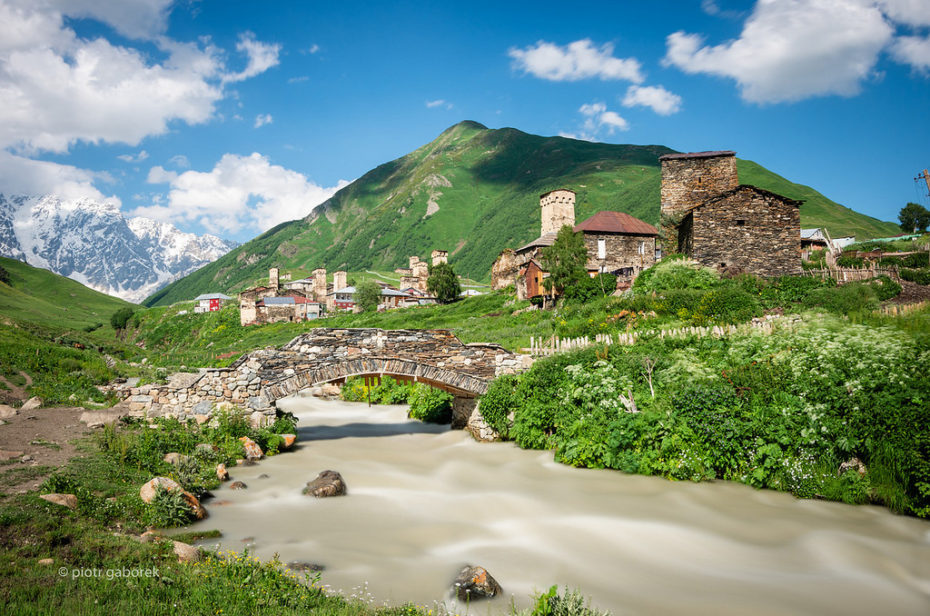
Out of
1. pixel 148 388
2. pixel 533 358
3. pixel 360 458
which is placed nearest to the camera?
pixel 148 388

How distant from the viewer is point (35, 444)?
1069 cm

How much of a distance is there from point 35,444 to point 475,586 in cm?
984

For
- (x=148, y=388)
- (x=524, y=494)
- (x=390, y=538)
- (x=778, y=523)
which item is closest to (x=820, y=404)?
(x=778, y=523)

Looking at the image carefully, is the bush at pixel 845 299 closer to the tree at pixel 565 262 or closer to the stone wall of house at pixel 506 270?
the tree at pixel 565 262

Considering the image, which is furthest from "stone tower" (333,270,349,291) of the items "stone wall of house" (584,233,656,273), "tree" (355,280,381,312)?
"stone wall of house" (584,233,656,273)

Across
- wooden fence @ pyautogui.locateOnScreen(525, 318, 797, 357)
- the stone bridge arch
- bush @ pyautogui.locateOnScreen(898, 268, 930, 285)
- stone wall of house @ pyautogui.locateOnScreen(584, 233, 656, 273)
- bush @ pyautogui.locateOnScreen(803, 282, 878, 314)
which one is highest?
stone wall of house @ pyautogui.locateOnScreen(584, 233, 656, 273)

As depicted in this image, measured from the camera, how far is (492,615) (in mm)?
6676

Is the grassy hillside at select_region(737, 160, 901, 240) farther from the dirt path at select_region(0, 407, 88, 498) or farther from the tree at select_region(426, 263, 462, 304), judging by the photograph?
the dirt path at select_region(0, 407, 88, 498)

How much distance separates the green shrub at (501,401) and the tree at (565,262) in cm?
2425

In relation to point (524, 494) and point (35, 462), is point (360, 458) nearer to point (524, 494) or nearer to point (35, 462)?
point (524, 494)

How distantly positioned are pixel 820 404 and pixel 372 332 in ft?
38.2

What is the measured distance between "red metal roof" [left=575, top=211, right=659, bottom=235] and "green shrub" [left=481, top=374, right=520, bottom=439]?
123 ft

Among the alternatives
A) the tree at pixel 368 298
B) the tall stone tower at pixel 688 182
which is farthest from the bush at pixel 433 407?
the tree at pixel 368 298

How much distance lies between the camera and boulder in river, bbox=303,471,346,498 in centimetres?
1183
